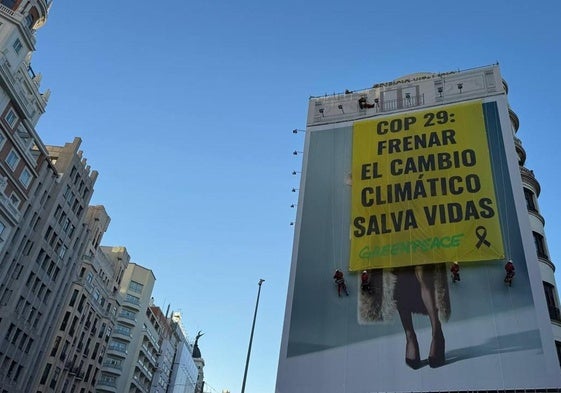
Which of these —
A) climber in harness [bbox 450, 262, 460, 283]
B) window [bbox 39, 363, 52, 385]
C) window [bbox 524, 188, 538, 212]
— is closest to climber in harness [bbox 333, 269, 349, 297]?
climber in harness [bbox 450, 262, 460, 283]

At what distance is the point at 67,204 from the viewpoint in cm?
7756

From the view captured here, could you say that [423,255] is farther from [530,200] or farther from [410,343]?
[530,200]

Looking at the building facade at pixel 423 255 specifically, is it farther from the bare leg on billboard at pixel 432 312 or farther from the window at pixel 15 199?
the window at pixel 15 199

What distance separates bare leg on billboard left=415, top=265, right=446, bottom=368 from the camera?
2992cm

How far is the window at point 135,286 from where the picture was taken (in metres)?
112

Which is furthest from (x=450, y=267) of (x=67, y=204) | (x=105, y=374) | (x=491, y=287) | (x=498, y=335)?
(x=105, y=374)

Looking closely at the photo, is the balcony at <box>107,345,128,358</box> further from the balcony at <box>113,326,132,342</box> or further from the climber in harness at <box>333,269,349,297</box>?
the climber in harness at <box>333,269,349,297</box>

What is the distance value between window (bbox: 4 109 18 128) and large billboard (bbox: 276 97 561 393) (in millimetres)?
38379

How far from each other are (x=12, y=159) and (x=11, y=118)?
475cm

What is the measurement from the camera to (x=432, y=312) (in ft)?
104

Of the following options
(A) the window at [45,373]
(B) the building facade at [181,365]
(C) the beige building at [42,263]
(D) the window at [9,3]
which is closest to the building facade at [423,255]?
(C) the beige building at [42,263]

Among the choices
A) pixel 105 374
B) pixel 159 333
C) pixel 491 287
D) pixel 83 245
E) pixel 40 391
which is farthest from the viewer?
pixel 159 333

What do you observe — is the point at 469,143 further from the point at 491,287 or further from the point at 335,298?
the point at 335,298

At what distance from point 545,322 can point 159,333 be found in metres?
109
